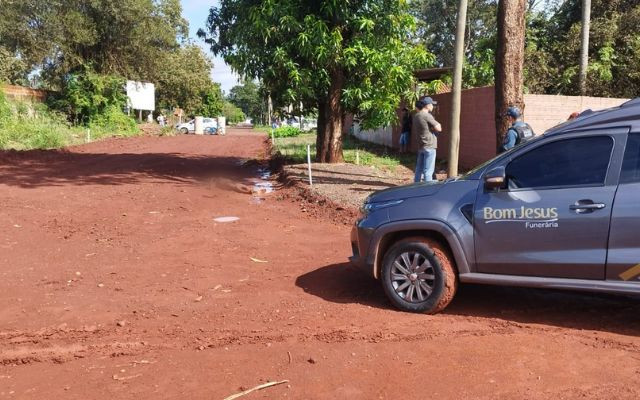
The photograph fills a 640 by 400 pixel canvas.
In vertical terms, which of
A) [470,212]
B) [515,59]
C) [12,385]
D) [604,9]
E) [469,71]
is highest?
[604,9]

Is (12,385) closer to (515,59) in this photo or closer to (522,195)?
(522,195)

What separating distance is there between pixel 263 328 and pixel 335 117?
1137 cm

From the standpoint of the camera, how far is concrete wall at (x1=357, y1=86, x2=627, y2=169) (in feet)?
48.7

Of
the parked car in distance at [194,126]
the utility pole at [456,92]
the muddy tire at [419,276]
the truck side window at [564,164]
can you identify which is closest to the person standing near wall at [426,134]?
the utility pole at [456,92]

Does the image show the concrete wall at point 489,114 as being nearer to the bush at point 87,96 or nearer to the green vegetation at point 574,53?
the green vegetation at point 574,53

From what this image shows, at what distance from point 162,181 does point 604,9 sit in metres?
19.1

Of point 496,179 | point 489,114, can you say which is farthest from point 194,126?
point 496,179

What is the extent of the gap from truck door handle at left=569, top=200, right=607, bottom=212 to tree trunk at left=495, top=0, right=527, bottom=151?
6195 mm

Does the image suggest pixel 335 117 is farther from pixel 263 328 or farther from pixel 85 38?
pixel 85 38

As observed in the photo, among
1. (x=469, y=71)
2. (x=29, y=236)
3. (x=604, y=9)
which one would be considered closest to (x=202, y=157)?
(x=469, y=71)

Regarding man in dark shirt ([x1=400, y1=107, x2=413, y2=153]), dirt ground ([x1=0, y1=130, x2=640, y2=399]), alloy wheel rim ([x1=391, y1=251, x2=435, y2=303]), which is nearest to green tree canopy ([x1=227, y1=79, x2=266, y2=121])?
man in dark shirt ([x1=400, y1=107, x2=413, y2=153])

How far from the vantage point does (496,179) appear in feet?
16.4

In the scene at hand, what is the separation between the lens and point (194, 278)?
6.73m

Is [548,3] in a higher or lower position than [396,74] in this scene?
higher
